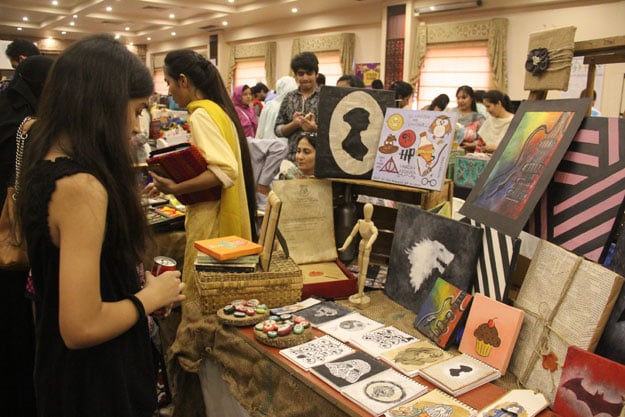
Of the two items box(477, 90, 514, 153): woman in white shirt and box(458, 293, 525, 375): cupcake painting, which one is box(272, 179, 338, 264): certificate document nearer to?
box(458, 293, 525, 375): cupcake painting

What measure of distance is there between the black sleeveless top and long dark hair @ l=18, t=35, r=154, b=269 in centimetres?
3

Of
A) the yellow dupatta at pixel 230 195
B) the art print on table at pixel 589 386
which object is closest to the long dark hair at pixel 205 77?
the yellow dupatta at pixel 230 195

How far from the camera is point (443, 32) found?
27.7 ft

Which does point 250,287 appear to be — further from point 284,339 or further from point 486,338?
point 486,338

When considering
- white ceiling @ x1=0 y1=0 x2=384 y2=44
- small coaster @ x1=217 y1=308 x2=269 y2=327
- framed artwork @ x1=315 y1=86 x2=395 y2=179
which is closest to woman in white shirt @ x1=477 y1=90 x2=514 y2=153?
framed artwork @ x1=315 y1=86 x2=395 y2=179

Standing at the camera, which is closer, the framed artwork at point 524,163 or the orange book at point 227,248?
the framed artwork at point 524,163

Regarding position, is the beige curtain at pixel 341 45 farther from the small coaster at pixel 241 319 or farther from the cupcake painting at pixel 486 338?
the cupcake painting at pixel 486 338

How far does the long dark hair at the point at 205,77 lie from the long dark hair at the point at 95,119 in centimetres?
104

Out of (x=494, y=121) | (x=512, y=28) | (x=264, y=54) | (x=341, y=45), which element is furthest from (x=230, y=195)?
(x=264, y=54)

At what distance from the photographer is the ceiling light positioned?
307 inches

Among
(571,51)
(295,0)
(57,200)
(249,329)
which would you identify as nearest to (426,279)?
(249,329)

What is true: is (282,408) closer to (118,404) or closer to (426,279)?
(118,404)

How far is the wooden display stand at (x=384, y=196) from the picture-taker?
195cm

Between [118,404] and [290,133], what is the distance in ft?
7.73
